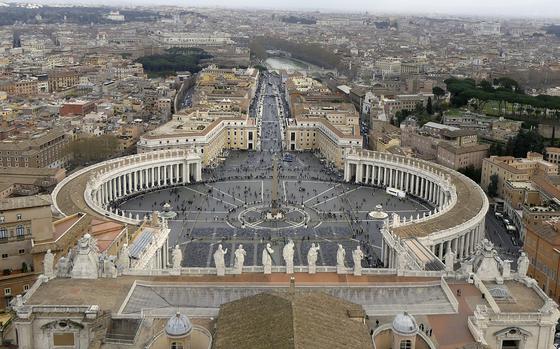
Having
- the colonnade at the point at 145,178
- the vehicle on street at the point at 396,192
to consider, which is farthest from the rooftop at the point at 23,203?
the vehicle on street at the point at 396,192

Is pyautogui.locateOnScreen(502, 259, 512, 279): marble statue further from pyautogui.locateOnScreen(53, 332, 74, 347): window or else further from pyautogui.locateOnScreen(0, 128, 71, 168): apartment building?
pyautogui.locateOnScreen(0, 128, 71, 168): apartment building

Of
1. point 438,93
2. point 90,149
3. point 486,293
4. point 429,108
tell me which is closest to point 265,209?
point 90,149

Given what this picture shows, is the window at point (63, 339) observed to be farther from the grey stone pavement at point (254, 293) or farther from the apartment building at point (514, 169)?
the apartment building at point (514, 169)

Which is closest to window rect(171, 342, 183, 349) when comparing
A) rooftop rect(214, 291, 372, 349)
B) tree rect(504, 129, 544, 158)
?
rooftop rect(214, 291, 372, 349)

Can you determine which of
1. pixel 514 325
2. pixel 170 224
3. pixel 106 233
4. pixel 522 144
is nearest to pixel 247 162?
pixel 170 224

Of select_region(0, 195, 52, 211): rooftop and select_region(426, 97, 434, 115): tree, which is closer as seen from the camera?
select_region(0, 195, 52, 211): rooftop

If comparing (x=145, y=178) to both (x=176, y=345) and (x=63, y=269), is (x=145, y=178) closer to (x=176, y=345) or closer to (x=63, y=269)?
(x=63, y=269)

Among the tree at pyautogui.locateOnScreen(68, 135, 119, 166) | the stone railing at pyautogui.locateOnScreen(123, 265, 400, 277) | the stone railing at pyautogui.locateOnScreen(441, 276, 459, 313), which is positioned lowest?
the tree at pyautogui.locateOnScreen(68, 135, 119, 166)
